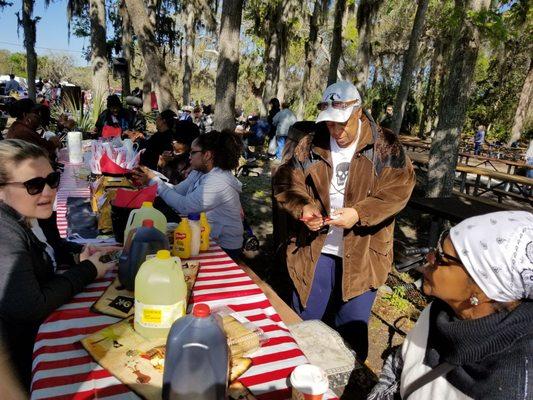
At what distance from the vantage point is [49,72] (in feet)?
174

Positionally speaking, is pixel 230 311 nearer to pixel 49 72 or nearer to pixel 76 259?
pixel 76 259

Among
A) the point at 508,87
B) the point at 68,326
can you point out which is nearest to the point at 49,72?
the point at 508,87

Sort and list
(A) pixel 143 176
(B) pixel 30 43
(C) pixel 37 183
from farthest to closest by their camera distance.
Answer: (B) pixel 30 43
(A) pixel 143 176
(C) pixel 37 183

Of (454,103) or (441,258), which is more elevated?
(454,103)

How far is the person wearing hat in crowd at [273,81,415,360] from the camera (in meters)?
2.36

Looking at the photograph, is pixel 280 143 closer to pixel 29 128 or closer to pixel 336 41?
pixel 336 41

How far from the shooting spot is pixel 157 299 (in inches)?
58.7

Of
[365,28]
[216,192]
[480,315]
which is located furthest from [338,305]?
[365,28]

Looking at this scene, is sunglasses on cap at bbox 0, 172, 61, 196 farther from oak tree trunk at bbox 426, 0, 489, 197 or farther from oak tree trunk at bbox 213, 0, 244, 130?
oak tree trunk at bbox 426, 0, 489, 197

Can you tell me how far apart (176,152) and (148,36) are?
3.25m

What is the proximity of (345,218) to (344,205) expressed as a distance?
26 centimetres

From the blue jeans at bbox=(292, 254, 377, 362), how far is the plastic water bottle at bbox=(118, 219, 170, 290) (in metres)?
1.19

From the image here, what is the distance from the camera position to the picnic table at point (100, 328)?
4.25 feet

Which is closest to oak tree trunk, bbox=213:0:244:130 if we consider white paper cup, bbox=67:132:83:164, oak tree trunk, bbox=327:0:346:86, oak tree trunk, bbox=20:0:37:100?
white paper cup, bbox=67:132:83:164
